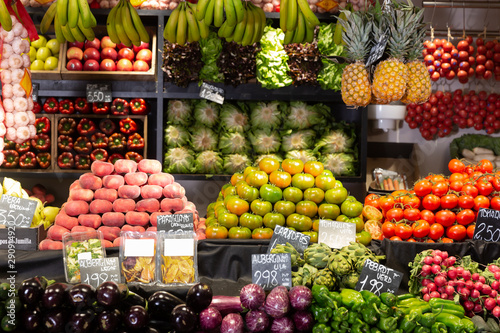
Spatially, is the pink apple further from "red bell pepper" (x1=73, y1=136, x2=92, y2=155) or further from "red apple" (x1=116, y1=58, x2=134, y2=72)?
"red bell pepper" (x1=73, y1=136, x2=92, y2=155)

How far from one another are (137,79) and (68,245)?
2.35m

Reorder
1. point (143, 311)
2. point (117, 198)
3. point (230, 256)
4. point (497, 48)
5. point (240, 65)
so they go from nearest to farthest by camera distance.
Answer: point (143, 311) < point (230, 256) < point (117, 198) < point (240, 65) < point (497, 48)

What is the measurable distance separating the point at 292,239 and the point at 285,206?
1.08ft

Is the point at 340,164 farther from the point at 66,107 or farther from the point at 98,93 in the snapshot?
the point at 66,107

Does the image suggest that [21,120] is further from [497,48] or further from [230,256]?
[497,48]

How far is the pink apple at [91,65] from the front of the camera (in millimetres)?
4395

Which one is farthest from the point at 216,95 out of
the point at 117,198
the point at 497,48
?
the point at 497,48

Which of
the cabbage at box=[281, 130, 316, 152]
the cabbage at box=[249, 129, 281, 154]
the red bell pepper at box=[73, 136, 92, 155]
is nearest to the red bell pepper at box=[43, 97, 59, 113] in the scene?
the red bell pepper at box=[73, 136, 92, 155]

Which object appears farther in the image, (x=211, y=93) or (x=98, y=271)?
(x=211, y=93)

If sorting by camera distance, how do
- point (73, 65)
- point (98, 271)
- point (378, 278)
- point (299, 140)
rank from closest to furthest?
point (378, 278), point (98, 271), point (73, 65), point (299, 140)

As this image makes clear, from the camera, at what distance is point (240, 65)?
4348mm

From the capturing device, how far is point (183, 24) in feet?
11.8

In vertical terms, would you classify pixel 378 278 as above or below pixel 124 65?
below

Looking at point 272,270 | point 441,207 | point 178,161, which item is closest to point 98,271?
point 272,270
